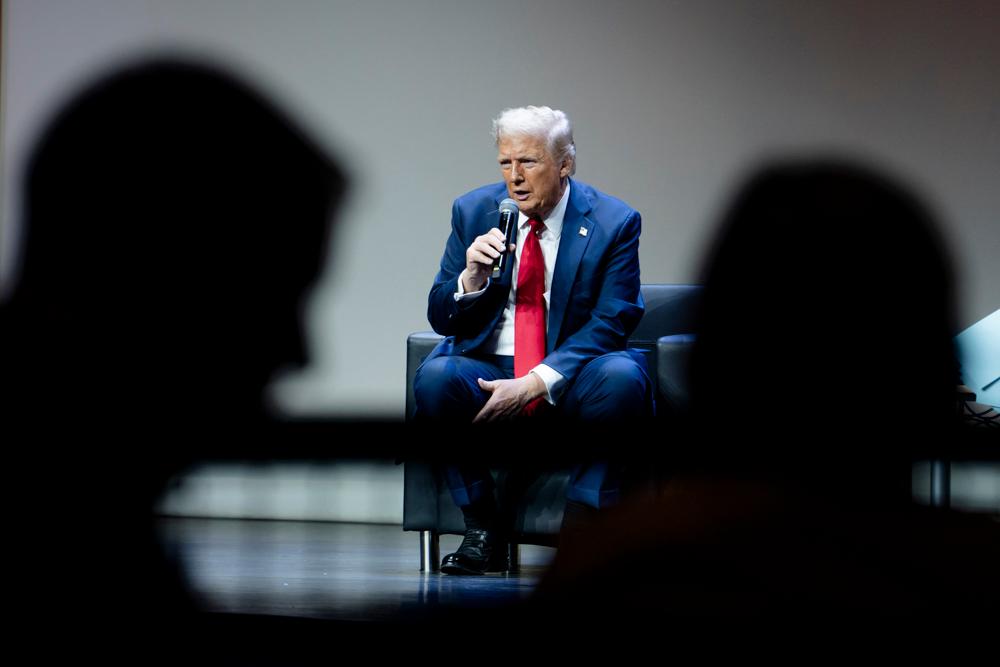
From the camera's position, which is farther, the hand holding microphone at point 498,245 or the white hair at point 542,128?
the white hair at point 542,128

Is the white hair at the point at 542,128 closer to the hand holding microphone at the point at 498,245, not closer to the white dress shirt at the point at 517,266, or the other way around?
the white dress shirt at the point at 517,266

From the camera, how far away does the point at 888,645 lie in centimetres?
60

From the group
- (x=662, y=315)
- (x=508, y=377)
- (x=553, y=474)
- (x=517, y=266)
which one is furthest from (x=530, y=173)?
(x=553, y=474)

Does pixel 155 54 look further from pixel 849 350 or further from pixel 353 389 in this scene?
pixel 353 389

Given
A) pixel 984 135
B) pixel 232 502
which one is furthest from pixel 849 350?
pixel 984 135

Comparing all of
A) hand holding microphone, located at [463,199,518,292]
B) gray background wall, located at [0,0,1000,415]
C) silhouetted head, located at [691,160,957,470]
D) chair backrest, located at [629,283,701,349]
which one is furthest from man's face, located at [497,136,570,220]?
silhouetted head, located at [691,160,957,470]

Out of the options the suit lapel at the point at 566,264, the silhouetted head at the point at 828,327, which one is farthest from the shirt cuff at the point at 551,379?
the silhouetted head at the point at 828,327

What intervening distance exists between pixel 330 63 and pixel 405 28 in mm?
322

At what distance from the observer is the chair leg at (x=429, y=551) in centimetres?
298

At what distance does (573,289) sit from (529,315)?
12 centimetres

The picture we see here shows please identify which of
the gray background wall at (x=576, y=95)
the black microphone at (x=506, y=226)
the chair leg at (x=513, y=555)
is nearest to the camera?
the black microphone at (x=506, y=226)

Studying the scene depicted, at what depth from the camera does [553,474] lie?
2629mm

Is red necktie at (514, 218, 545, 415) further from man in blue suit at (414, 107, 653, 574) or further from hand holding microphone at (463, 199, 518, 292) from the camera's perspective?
hand holding microphone at (463, 199, 518, 292)

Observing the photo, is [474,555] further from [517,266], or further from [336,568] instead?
[517,266]
